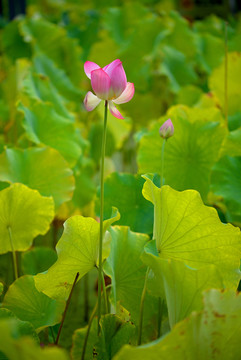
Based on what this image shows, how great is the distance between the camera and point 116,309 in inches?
25.1

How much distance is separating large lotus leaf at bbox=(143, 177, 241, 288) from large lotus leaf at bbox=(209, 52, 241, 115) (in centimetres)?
60

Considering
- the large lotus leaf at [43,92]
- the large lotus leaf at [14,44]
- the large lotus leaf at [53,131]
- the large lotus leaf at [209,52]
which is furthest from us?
the large lotus leaf at [14,44]

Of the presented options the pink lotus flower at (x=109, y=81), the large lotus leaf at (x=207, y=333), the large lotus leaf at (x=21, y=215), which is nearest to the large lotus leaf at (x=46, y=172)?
the large lotus leaf at (x=21, y=215)

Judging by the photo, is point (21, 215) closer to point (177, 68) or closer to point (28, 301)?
point (28, 301)

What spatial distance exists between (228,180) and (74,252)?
12.9 inches

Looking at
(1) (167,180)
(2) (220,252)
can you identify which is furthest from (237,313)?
(1) (167,180)

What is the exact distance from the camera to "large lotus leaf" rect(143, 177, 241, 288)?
0.64 m

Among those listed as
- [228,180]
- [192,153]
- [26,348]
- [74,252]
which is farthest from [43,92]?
[26,348]

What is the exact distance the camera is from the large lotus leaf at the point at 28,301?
0.68 metres

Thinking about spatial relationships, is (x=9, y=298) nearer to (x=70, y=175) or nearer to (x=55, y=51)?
(x=70, y=175)

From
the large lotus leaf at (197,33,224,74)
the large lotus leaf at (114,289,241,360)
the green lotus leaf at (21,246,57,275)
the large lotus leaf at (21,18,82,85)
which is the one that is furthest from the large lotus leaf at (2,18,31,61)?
the large lotus leaf at (114,289,241,360)

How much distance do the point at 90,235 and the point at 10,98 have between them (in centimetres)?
99

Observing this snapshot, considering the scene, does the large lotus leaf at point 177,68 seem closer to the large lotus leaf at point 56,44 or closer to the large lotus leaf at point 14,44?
the large lotus leaf at point 56,44

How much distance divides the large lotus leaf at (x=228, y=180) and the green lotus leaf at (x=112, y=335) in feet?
1.01
